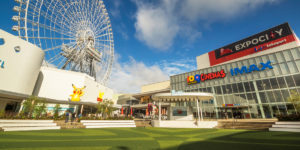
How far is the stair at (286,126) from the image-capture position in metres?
11.4

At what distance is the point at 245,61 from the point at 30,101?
37694 millimetres

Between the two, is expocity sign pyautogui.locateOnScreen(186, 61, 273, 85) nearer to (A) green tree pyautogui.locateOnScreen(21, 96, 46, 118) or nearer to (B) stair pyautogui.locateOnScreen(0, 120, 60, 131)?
(B) stair pyautogui.locateOnScreen(0, 120, 60, 131)

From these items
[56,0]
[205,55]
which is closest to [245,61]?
[205,55]

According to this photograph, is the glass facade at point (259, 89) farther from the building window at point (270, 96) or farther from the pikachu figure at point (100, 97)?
the pikachu figure at point (100, 97)

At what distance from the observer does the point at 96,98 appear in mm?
34844

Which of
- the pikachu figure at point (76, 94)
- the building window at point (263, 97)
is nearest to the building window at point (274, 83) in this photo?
the building window at point (263, 97)

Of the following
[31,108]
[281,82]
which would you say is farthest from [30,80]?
[281,82]

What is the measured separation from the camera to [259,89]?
24.1 m

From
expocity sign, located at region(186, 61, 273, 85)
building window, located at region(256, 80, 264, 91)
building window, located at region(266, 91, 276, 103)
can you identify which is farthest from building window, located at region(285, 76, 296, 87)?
building window, located at region(256, 80, 264, 91)

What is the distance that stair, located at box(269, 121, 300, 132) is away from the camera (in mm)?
11395

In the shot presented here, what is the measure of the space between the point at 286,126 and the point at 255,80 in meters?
15.6

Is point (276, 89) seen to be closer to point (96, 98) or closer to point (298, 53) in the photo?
point (298, 53)

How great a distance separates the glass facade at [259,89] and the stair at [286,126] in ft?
27.9

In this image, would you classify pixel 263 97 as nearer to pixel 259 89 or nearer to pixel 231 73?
pixel 259 89
